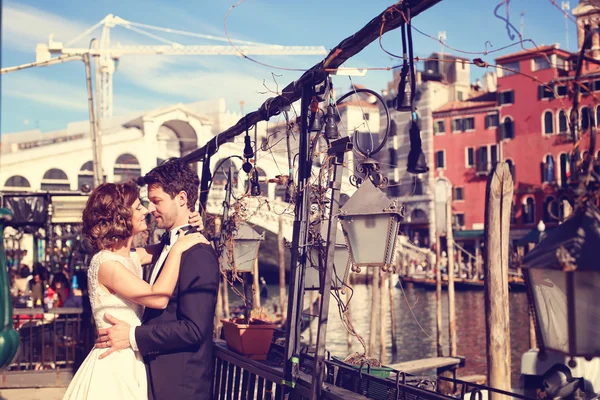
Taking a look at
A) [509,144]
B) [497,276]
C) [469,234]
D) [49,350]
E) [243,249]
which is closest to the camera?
[243,249]

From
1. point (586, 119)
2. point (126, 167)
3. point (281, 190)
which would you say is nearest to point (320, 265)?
point (586, 119)

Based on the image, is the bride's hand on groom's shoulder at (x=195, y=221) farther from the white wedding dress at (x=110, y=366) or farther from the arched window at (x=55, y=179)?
the arched window at (x=55, y=179)

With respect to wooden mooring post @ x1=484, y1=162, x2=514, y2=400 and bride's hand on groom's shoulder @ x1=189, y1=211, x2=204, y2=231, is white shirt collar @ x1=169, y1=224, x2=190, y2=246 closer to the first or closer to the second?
bride's hand on groom's shoulder @ x1=189, y1=211, x2=204, y2=231

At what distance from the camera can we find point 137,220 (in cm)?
314

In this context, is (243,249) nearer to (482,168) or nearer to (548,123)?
(548,123)

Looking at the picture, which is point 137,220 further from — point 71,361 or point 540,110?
point 540,110

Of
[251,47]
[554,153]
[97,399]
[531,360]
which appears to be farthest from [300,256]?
[251,47]

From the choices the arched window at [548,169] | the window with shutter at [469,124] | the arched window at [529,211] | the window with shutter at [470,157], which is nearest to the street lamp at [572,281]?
the arched window at [548,169]

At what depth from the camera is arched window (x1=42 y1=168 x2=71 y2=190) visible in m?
40.0

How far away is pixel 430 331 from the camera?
2186cm

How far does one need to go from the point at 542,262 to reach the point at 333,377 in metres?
1.82

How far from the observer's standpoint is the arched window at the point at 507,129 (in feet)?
125

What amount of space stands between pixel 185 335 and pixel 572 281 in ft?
5.02

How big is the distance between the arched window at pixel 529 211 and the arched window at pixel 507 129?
3.52 meters
